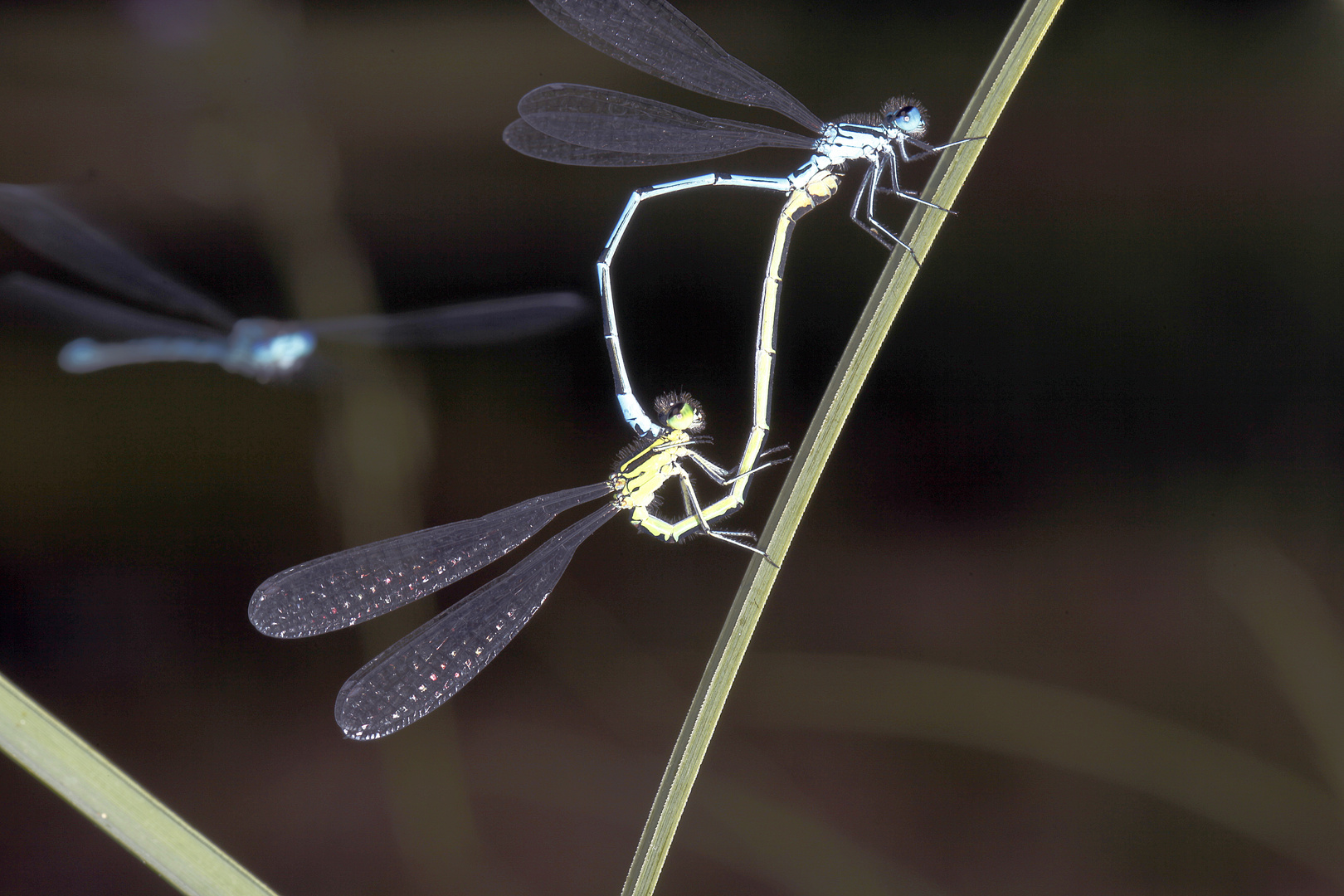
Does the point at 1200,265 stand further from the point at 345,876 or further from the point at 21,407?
the point at 21,407

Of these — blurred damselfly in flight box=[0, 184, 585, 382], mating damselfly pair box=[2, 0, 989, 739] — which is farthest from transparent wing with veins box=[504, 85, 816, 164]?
blurred damselfly in flight box=[0, 184, 585, 382]

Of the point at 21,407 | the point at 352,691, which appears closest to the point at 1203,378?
the point at 352,691

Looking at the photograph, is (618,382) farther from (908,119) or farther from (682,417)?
(908,119)

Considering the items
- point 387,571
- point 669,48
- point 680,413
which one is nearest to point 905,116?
point 669,48

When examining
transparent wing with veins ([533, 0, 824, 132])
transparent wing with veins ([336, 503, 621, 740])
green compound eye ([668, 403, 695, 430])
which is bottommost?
transparent wing with veins ([336, 503, 621, 740])

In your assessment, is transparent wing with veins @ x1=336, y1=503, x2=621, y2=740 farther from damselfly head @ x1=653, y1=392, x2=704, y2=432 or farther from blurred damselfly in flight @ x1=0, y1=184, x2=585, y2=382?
blurred damselfly in flight @ x1=0, y1=184, x2=585, y2=382
